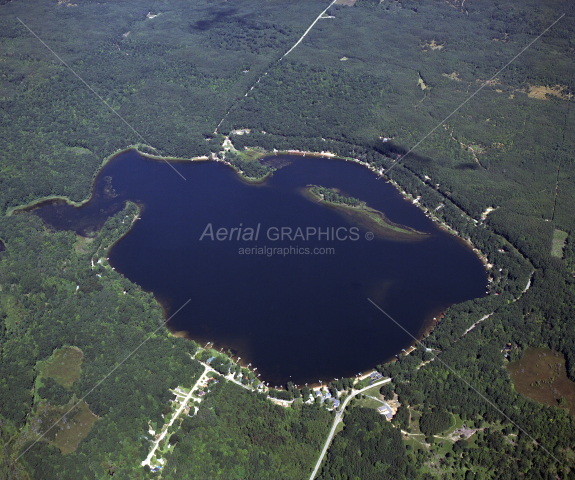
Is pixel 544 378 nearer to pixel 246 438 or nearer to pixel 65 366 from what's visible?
pixel 246 438

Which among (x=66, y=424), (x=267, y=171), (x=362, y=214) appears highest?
(x=66, y=424)

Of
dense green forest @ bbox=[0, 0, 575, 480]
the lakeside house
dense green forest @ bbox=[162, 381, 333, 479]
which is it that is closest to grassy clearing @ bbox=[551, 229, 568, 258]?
dense green forest @ bbox=[0, 0, 575, 480]

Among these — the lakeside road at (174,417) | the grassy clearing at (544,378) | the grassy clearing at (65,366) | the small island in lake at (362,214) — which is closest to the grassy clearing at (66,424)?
the grassy clearing at (65,366)

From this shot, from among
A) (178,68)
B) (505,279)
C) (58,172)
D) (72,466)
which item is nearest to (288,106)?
(178,68)

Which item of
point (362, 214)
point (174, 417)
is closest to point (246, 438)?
point (174, 417)

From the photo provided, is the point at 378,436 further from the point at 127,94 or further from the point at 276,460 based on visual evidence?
the point at 127,94

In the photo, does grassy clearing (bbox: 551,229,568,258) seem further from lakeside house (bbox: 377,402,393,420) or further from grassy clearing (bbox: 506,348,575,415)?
lakeside house (bbox: 377,402,393,420)
